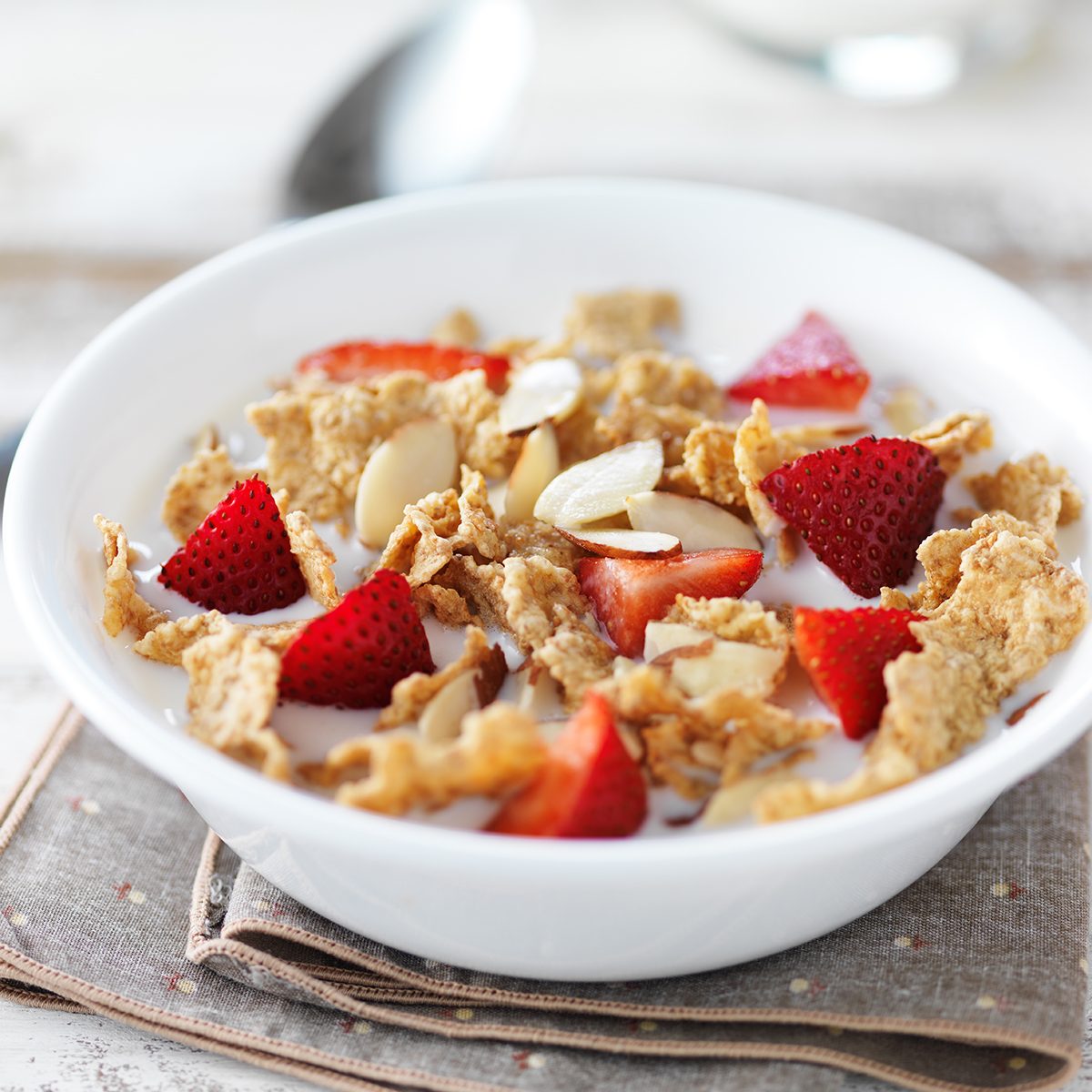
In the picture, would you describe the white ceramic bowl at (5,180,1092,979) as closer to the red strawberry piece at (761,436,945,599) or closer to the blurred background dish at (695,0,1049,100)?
the red strawberry piece at (761,436,945,599)

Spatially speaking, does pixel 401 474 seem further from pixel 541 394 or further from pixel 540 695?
pixel 540 695

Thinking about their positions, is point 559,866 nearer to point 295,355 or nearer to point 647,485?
point 647,485

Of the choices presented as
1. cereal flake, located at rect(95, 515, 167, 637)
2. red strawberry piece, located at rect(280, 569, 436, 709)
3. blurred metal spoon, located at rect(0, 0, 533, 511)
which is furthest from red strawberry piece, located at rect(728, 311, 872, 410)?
blurred metal spoon, located at rect(0, 0, 533, 511)

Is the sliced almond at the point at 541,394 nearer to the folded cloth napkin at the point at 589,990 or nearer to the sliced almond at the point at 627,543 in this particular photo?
the sliced almond at the point at 627,543

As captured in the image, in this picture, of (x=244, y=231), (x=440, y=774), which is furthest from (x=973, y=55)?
(x=440, y=774)

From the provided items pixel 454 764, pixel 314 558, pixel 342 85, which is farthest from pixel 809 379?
pixel 342 85
